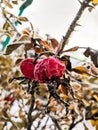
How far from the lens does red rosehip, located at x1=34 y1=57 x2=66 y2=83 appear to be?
0.88 meters

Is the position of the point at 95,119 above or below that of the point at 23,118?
above

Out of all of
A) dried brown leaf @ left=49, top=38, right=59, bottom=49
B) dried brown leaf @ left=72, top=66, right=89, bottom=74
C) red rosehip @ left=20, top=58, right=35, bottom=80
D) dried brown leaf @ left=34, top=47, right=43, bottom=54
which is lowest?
red rosehip @ left=20, top=58, right=35, bottom=80

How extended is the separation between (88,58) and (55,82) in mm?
113

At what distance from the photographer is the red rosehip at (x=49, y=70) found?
2.87ft

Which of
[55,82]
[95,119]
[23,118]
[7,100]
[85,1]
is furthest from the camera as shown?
[7,100]

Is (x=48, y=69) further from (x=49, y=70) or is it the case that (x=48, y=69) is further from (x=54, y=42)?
(x=54, y=42)

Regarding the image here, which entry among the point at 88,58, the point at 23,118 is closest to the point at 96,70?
the point at 88,58

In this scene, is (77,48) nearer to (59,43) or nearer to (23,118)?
(59,43)

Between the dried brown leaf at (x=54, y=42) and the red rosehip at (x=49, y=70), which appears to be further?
the dried brown leaf at (x=54, y=42)

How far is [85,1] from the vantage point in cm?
101

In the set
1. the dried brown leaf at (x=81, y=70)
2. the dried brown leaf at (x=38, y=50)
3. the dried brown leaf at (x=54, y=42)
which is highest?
the dried brown leaf at (x=54, y=42)

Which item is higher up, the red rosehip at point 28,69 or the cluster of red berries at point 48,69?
the cluster of red berries at point 48,69

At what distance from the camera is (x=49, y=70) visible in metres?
0.89

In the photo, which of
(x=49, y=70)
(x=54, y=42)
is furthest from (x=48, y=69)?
(x=54, y=42)
